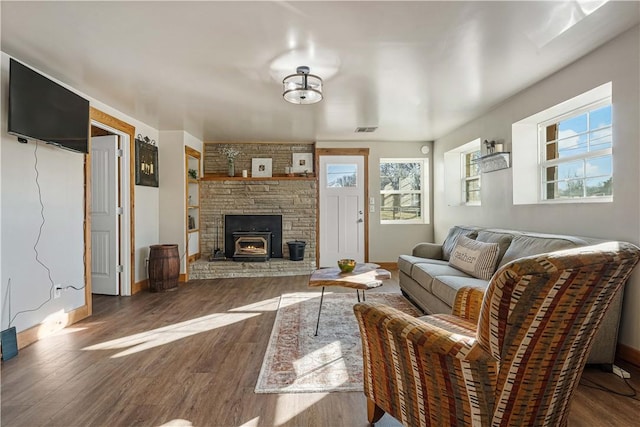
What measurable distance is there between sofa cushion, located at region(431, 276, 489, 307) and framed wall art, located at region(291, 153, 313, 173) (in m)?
3.55

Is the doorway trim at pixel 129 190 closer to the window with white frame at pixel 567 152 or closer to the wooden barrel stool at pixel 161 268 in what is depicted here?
the wooden barrel stool at pixel 161 268

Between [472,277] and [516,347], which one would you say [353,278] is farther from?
[516,347]

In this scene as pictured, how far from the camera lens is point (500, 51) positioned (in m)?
2.51

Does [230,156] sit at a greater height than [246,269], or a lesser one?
greater

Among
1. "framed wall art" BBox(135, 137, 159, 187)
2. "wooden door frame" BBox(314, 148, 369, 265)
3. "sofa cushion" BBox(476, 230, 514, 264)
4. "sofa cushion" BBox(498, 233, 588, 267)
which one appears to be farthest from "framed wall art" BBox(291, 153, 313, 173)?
"sofa cushion" BBox(498, 233, 588, 267)

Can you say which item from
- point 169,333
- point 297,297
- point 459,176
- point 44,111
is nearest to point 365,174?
point 459,176

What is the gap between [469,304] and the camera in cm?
189

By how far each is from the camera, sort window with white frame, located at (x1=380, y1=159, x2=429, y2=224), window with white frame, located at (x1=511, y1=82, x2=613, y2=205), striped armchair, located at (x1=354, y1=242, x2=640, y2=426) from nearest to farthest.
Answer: striped armchair, located at (x1=354, y1=242, x2=640, y2=426)
window with white frame, located at (x1=511, y1=82, x2=613, y2=205)
window with white frame, located at (x1=380, y1=159, x2=429, y2=224)

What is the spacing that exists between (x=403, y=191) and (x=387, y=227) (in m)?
0.75

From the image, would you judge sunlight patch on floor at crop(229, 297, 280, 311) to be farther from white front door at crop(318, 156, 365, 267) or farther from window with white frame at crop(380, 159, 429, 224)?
window with white frame at crop(380, 159, 429, 224)

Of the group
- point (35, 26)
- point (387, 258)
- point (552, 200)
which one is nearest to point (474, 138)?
point (552, 200)

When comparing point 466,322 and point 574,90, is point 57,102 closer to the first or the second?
point 466,322

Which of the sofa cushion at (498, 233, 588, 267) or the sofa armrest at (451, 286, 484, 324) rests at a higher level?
the sofa cushion at (498, 233, 588, 267)

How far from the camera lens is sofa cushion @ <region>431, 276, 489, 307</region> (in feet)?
8.47
